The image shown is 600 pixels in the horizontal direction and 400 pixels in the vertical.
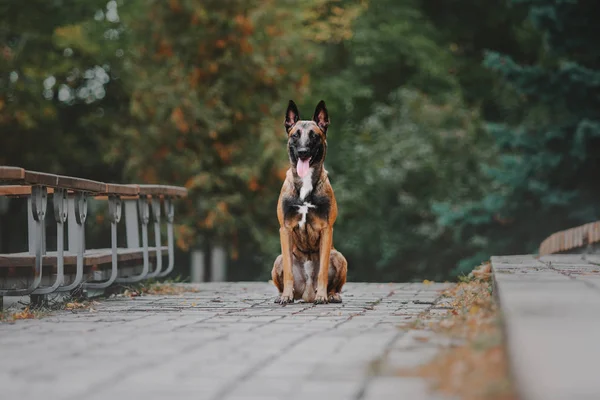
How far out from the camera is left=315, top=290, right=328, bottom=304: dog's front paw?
8.82 m

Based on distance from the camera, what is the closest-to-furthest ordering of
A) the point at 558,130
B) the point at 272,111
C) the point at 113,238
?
the point at 113,238 < the point at 558,130 < the point at 272,111

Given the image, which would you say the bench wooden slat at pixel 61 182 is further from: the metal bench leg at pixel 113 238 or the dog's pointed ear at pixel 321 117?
the dog's pointed ear at pixel 321 117

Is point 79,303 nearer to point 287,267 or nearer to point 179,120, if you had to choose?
point 287,267

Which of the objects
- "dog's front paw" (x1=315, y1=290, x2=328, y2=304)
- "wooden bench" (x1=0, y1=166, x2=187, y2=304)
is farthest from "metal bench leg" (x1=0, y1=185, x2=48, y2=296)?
"dog's front paw" (x1=315, y1=290, x2=328, y2=304)

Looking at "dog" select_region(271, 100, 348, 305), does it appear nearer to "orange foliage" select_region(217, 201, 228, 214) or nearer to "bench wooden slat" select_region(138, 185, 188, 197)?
"bench wooden slat" select_region(138, 185, 188, 197)

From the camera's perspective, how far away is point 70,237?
9.98 meters

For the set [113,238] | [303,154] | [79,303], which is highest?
[303,154]

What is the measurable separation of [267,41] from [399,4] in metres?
5.38

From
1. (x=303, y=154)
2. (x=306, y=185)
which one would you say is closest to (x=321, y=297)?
(x=306, y=185)

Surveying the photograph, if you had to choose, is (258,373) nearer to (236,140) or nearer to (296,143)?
(296,143)

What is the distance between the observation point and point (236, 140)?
2506cm

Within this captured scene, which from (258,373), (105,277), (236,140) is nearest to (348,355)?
(258,373)

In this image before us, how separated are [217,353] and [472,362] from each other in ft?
4.97

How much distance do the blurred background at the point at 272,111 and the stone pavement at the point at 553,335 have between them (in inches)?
575
